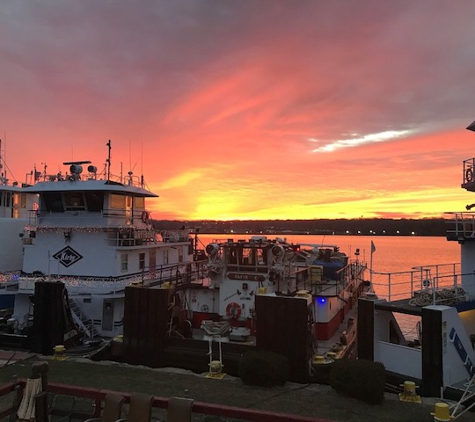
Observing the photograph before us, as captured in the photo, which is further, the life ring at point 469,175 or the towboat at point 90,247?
the towboat at point 90,247

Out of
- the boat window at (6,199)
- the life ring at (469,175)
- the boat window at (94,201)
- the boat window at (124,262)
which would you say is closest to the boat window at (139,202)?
the boat window at (94,201)

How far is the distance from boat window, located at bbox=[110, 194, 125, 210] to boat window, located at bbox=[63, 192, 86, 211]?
4.94ft

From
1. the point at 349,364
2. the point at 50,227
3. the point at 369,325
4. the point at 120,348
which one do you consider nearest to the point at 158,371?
the point at 120,348

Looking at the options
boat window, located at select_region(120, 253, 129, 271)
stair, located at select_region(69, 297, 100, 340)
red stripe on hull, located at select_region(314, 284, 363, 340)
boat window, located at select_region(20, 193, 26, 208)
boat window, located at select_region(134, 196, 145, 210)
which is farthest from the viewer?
boat window, located at select_region(20, 193, 26, 208)

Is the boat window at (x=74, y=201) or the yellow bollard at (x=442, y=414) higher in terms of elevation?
the boat window at (x=74, y=201)

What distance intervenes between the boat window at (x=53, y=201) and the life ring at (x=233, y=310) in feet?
37.3

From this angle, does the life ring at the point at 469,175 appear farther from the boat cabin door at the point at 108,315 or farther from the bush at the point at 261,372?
the boat cabin door at the point at 108,315

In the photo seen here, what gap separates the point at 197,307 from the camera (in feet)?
58.1

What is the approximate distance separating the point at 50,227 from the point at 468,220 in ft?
61.5

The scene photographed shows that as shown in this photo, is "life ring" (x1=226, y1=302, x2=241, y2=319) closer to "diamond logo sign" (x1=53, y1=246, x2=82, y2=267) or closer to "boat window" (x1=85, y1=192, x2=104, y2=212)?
"diamond logo sign" (x1=53, y1=246, x2=82, y2=267)

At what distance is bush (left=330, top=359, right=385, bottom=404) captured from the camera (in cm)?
953

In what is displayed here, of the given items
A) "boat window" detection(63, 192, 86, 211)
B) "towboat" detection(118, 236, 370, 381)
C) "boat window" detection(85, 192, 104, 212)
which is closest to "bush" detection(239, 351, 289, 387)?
"towboat" detection(118, 236, 370, 381)

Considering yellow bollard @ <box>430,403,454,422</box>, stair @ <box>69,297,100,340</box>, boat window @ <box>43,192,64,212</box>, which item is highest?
boat window @ <box>43,192,64,212</box>

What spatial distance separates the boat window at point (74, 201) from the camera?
22.1 meters
